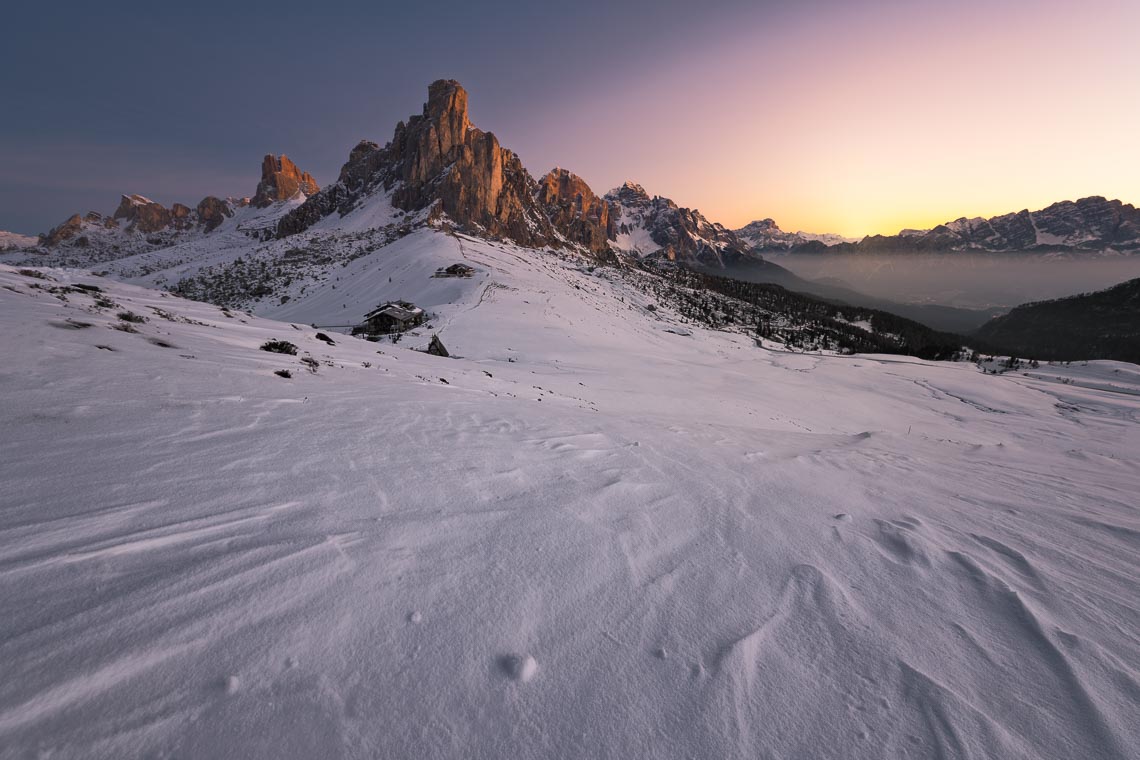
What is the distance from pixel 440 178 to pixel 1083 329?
840ft

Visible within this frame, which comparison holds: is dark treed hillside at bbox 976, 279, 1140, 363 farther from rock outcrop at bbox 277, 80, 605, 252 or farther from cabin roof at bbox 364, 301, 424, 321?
cabin roof at bbox 364, 301, 424, 321

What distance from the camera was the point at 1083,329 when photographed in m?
165

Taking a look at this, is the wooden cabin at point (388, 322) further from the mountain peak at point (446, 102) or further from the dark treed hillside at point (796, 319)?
the mountain peak at point (446, 102)

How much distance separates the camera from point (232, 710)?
168 cm

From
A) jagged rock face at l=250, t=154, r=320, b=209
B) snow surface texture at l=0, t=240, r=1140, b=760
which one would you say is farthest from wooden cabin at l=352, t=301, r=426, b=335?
jagged rock face at l=250, t=154, r=320, b=209

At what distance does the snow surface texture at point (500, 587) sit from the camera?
1.81 meters

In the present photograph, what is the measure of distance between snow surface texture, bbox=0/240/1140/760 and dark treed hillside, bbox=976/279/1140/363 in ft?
673

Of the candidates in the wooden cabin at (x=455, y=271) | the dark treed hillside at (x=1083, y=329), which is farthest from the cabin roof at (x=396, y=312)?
the dark treed hillside at (x=1083, y=329)

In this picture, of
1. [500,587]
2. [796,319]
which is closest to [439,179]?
[796,319]

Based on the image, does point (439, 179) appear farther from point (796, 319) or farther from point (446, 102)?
point (796, 319)

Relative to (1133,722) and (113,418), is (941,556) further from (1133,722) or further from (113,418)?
(113,418)

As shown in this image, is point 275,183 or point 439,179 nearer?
point 439,179

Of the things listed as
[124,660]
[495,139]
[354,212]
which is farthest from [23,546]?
[495,139]

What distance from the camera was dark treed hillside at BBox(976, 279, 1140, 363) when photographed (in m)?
146
